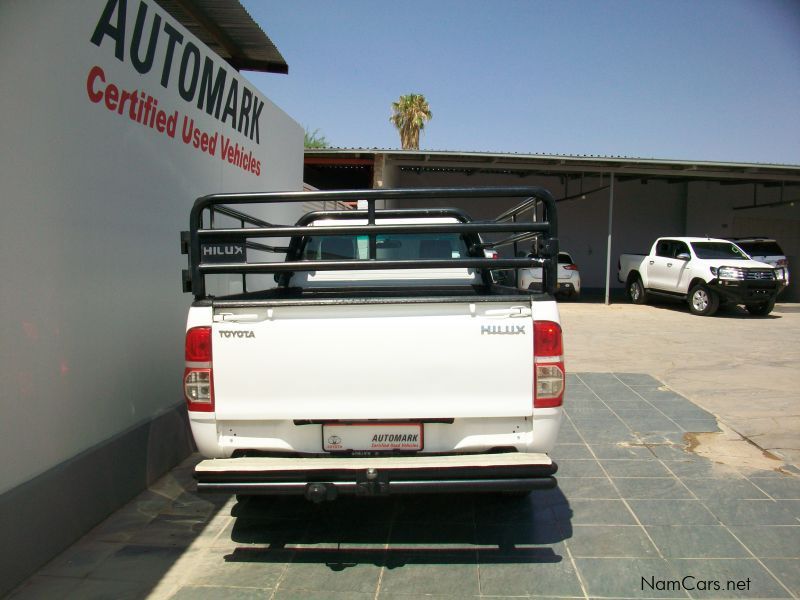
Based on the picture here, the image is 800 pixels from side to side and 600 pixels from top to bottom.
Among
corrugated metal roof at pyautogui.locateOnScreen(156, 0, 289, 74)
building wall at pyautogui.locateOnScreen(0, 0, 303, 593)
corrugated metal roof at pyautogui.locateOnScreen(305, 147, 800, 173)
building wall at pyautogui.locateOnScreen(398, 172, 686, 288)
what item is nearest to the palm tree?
building wall at pyautogui.locateOnScreen(398, 172, 686, 288)

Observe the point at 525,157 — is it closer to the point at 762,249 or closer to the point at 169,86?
the point at 762,249

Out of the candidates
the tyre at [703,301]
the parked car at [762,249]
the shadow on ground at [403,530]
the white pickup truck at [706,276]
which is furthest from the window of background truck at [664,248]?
the shadow on ground at [403,530]

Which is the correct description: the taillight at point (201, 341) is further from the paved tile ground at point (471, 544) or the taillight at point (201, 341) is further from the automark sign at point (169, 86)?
the automark sign at point (169, 86)

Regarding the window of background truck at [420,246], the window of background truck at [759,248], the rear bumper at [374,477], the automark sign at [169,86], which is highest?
the automark sign at [169,86]

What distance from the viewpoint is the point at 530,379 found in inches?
121

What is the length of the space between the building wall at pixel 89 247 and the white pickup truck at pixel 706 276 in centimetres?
1334

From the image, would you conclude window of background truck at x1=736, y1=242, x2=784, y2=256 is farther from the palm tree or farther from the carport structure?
the palm tree

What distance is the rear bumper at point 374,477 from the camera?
296 centimetres

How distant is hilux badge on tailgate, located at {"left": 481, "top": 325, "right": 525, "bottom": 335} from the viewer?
3051mm

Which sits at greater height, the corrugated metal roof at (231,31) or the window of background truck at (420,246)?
the corrugated metal roof at (231,31)

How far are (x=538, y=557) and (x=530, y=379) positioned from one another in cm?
111

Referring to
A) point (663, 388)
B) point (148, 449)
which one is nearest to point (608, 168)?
point (663, 388)

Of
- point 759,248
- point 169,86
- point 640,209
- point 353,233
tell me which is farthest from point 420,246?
point 640,209

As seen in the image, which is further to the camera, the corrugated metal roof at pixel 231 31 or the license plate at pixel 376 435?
the corrugated metal roof at pixel 231 31
